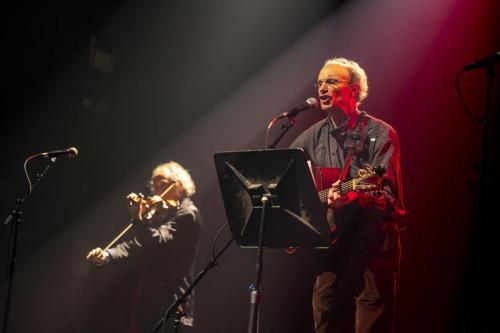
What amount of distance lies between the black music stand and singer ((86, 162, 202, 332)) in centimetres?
163

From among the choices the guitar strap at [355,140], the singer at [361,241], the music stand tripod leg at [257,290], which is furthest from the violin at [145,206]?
the music stand tripod leg at [257,290]

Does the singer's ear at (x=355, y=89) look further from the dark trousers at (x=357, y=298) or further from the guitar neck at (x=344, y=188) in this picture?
the dark trousers at (x=357, y=298)

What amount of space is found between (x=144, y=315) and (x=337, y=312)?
187 cm

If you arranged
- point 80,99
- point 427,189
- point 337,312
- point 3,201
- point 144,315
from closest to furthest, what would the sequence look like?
point 337,312 → point 427,189 → point 144,315 → point 3,201 → point 80,99

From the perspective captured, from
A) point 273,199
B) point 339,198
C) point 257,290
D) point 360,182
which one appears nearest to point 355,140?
point 360,182

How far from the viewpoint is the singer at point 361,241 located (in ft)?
12.1

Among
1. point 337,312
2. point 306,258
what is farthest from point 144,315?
point 337,312

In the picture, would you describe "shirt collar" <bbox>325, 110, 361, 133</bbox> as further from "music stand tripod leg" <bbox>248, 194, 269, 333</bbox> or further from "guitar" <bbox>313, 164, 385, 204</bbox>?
"music stand tripod leg" <bbox>248, 194, 269, 333</bbox>

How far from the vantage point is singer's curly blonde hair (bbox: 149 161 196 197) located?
211 inches

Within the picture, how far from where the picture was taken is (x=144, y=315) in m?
4.86

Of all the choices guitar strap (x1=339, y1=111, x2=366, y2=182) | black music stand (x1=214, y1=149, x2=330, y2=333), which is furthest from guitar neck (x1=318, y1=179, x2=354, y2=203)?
black music stand (x1=214, y1=149, x2=330, y2=333)

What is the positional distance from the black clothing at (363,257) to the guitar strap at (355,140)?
3 cm

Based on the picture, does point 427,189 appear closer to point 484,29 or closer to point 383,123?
point 383,123

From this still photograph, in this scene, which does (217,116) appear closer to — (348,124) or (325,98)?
(325,98)
